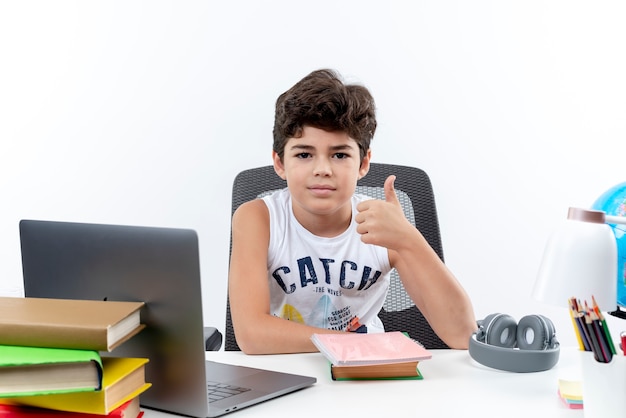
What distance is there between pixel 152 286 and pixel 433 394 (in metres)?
0.44

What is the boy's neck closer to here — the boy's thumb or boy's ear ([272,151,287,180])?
boy's ear ([272,151,287,180])

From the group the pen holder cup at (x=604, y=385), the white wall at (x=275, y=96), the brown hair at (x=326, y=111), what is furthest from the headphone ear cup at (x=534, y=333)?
the white wall at (x=275, y=96)

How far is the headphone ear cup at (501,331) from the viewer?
126 centimetres

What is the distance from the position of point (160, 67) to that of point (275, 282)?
1.27 meters

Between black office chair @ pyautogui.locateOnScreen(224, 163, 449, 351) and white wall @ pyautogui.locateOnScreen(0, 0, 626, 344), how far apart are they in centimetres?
93

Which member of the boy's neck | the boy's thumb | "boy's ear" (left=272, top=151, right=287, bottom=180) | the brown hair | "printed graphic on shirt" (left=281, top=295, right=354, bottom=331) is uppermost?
the brown hair

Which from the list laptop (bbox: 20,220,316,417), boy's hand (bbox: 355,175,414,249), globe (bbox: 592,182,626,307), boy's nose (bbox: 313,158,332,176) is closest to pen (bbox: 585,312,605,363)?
globe (bbox: 592,182,626,307)

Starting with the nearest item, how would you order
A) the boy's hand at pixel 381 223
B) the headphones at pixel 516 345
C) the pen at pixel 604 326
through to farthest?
the pen at pixel 604 326 < the headphones at pixel 516 345 < the boy's hand at pixel 381 223

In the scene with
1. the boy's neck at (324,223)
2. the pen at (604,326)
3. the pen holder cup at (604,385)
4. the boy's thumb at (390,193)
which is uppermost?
the boy's thumb at (390,193)

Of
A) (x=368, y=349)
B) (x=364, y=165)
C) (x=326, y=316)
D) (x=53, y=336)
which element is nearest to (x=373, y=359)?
(x=368, y=349)

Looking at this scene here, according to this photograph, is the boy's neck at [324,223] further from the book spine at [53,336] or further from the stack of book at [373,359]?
the book spine at [53,336]

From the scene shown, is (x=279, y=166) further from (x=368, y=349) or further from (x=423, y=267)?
(x=368, y=349)

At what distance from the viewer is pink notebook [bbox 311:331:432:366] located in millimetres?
1147

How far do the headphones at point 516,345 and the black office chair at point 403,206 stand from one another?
505 millimetres
